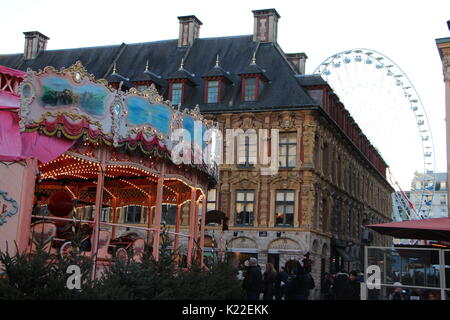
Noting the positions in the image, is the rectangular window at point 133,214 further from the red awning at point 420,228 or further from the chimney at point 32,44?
the red awning at point 420,228

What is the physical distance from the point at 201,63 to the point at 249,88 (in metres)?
4.89

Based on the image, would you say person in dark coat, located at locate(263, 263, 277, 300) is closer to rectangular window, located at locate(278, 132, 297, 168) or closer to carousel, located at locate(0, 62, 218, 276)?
carousel, located at locate(0, 62, 218, 276)

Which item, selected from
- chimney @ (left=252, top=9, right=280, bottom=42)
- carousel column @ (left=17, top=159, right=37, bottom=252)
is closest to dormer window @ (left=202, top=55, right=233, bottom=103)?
chimney @ (left=252, top=9, right=280, bottom=42)

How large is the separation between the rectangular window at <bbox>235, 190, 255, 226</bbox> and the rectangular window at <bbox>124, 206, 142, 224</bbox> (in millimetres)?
6111

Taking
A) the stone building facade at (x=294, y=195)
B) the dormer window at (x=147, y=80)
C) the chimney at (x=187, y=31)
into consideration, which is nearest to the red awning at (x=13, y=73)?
the stone building facade at (x=294, y=195)

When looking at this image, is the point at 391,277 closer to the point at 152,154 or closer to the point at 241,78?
the point at 152,154

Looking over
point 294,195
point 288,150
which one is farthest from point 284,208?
point 288,150

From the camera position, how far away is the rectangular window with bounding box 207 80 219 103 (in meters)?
34.2

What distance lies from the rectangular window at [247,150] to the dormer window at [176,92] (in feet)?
15.9

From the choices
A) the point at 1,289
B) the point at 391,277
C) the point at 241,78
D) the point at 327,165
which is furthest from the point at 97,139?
the point at 327,165

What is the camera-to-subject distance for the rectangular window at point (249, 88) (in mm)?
33531

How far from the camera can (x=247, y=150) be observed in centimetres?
3275

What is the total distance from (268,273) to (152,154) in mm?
5551
